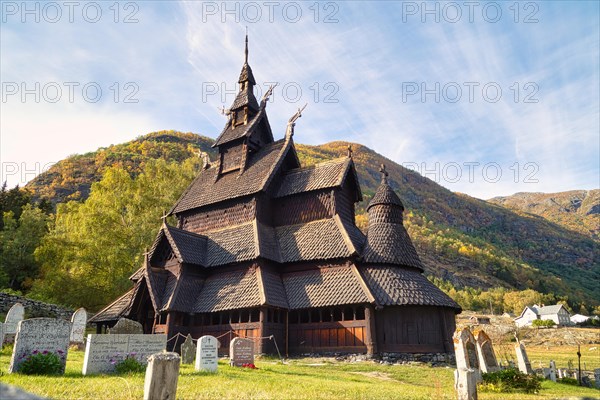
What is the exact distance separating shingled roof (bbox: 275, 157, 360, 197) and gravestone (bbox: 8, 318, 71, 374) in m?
17.5

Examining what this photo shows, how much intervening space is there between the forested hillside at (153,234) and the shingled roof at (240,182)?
25.8ft

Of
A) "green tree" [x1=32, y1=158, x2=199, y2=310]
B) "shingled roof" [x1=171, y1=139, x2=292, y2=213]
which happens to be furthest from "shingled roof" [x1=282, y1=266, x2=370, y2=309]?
"green tree" [x1=32, y1=158, x2=199, y2=310]

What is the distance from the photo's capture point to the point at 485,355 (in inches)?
593

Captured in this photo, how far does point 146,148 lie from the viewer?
397ft

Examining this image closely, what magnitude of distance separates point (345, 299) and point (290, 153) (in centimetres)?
1301

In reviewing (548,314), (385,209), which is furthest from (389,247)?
(548,314)

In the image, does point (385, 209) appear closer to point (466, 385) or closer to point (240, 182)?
point (240, 182)

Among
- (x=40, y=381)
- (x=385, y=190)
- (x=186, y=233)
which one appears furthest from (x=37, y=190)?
(x=40, y=381)

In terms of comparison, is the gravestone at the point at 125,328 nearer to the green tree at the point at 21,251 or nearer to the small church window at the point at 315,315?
the small church window at the point at 315,315

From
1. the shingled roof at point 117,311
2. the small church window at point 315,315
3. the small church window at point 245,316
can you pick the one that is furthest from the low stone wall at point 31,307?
the small church window at point 315,315

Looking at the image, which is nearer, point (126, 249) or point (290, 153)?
point (290, 153)

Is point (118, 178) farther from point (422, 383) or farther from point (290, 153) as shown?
point (422, 383)

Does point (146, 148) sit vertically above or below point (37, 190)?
above

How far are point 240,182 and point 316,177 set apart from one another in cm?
533
